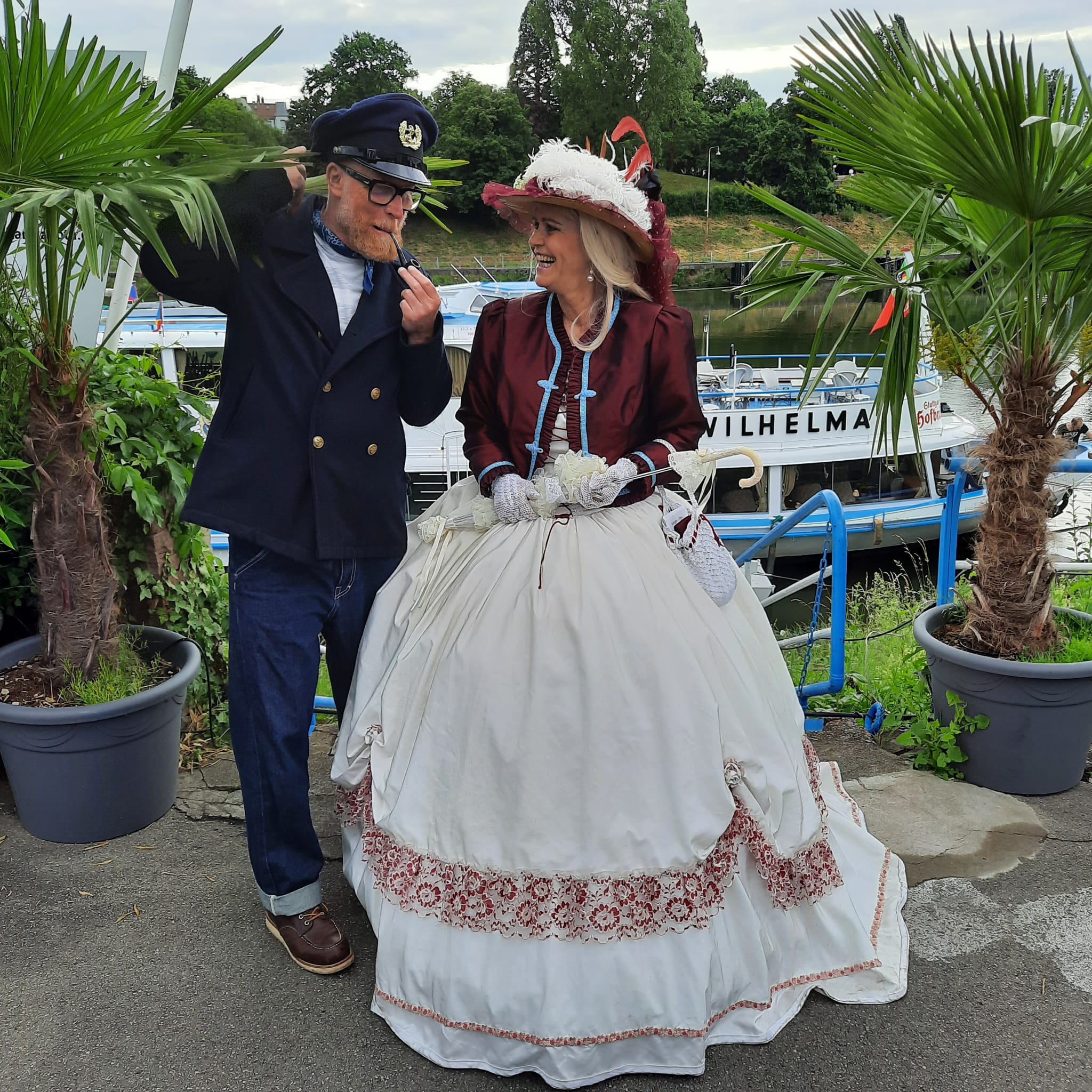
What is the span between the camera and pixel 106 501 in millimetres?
3195

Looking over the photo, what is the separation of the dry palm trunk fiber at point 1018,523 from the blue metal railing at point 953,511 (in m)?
0.08

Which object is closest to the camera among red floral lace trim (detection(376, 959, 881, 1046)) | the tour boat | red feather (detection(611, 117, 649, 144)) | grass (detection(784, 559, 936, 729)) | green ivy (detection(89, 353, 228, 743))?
red floral lace trim (detection(376, 959, 881, 1046))

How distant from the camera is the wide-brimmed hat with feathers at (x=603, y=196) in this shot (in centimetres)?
223

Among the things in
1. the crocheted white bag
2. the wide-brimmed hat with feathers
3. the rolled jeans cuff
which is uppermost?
the wide-brimmed hat with feathers

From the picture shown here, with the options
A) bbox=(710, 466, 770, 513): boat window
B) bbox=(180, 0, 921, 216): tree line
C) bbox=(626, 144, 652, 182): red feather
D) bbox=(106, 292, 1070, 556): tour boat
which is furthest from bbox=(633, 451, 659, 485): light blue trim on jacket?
bbox=(180, 0, 921, 216): tree line

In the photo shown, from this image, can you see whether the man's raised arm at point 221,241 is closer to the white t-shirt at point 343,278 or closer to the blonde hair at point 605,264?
the white t-shirt at point 343,278

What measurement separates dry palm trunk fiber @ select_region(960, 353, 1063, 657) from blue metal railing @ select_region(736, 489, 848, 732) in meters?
0.41

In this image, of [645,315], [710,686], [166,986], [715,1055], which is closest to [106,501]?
[166,986]

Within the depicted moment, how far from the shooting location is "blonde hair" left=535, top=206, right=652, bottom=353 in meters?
2.31

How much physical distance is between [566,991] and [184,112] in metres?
2.00

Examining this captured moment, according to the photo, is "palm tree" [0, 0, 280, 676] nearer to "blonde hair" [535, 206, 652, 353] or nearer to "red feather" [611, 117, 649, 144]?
"blonde hair" [535, 206, 652, 353]

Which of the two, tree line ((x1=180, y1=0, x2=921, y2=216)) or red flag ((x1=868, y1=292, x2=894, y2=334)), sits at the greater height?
tree line ((x1=180, y1=0, x2=921, y2=216))

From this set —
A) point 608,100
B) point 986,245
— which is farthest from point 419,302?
point 608,100

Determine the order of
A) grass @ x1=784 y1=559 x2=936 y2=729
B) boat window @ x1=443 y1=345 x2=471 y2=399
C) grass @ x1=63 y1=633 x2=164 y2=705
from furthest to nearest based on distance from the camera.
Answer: boat window @ x1=443 y1=345 x2=471 y2=399, grass @ x1=784 y1=559 x2=936 y2=729, grass @ x1=63 y1=633 x2=164 y2=705
